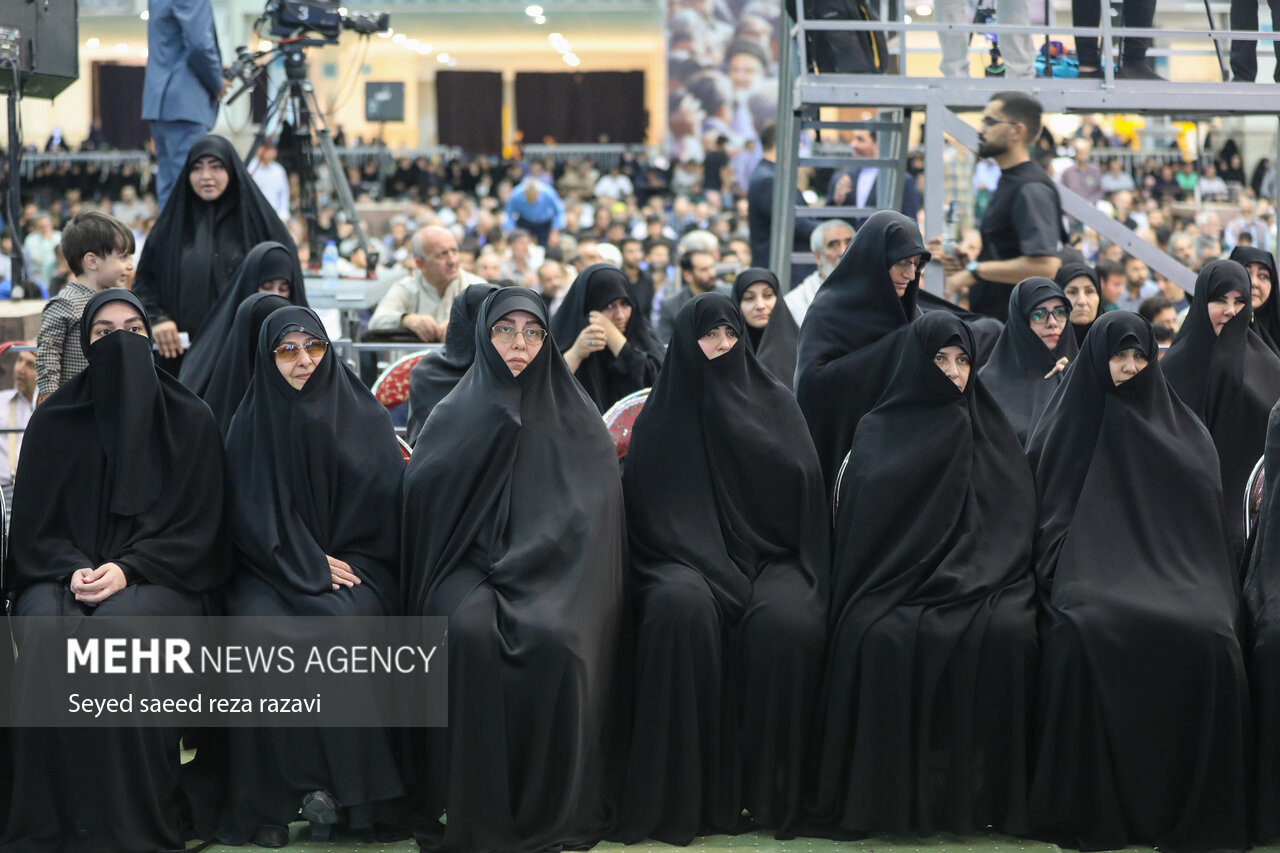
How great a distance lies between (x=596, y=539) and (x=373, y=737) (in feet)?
2.69

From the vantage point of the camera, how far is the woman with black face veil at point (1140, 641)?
3.84m

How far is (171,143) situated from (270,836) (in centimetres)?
450

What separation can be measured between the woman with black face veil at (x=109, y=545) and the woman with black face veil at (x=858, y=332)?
205cm

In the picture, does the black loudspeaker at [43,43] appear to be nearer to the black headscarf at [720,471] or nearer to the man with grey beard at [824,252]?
the man with grey beard at [824,252]

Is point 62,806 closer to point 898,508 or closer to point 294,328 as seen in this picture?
point 294,328

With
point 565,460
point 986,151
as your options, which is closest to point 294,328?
point 565,460

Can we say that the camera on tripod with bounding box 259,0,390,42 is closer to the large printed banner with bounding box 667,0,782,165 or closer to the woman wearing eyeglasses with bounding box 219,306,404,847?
the woman wearing eyeglasses with bounding box 219,306,404,847

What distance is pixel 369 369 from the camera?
7000 mm

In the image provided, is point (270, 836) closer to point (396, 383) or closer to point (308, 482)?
point (308, 482)

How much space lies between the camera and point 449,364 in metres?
5.48

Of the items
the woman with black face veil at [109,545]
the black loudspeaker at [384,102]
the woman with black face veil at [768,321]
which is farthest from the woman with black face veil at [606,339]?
the black loudspeaker at [384,102]

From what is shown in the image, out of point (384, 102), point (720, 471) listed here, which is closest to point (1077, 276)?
point (720, 471)

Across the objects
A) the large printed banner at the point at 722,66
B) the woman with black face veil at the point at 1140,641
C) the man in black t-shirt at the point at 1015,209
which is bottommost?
the woman with black face veil at the point at 1140,641

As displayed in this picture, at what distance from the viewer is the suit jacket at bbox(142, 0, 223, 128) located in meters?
7.09
